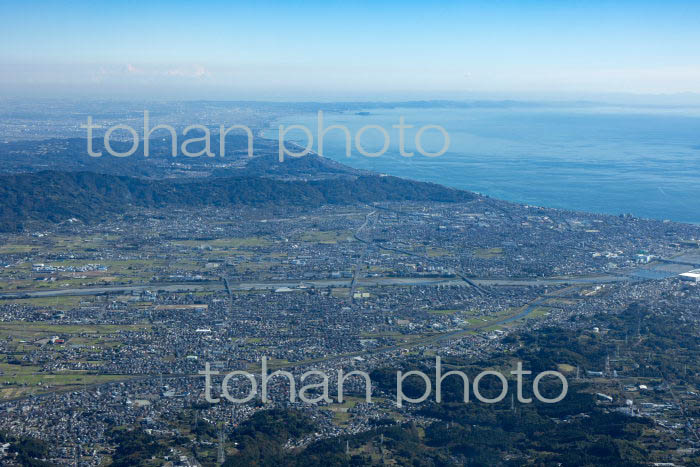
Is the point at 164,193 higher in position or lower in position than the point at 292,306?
higher

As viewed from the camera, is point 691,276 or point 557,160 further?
point 557,160

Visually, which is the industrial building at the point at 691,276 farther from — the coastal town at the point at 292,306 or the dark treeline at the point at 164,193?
the dark treeline at the point at 164,193

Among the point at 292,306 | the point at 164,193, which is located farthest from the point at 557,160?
the point at 292,306

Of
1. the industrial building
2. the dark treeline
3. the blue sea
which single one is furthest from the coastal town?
the blue sea

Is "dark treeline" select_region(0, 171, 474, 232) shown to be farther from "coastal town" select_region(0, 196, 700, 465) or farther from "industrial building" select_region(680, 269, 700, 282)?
"industrial building" select_region(680, 269, 700, 282)

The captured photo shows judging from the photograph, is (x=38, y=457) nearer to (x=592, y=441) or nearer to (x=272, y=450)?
(x=272, y=450)

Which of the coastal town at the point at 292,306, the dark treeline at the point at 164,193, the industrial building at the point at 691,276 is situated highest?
the dark treeline at the point at 164,193

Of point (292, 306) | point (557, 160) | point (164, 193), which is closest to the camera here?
point (292, 306)

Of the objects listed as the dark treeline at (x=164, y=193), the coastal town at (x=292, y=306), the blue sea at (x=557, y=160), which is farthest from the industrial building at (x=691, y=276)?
the dark treeline at (x=164, y=193)

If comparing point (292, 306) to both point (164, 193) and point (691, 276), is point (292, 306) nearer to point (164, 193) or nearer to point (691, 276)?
point (691, 276)
